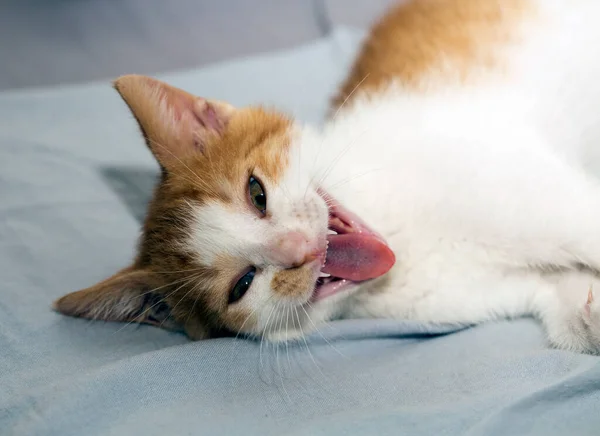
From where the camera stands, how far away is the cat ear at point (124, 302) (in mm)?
1148

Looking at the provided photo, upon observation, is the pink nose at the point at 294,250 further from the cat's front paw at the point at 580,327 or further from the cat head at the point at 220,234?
the cat's front paw at the point at 580,327

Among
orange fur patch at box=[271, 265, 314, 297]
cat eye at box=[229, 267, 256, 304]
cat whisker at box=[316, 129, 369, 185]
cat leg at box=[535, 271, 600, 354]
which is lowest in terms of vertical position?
cat eye at box=[229, 267, 256, 304]

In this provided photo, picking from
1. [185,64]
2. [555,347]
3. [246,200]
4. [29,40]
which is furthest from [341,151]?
[29,40]

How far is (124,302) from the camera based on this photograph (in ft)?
3.96

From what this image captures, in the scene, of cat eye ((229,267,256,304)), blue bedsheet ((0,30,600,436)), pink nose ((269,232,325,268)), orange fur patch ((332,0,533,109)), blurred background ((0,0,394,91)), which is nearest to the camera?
blue bedsheet ((0,30,600,436))

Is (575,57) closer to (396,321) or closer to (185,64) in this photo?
(396,321)

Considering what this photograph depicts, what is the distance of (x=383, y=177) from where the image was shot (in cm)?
123

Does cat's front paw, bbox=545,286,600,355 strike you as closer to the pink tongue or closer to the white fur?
the white fur

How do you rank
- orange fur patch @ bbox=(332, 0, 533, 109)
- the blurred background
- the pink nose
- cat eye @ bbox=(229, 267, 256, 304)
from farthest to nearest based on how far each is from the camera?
the blurred background → orange fur patch @ bbox=(332, 0, 533, 109) → cat eye @ bbox=(229, 267, 256, 304) → the pink nose

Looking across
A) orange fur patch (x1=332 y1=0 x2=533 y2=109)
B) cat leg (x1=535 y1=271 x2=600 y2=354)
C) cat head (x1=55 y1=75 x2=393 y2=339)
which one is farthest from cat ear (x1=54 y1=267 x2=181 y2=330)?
cat leg (x1=535 y1=271 x2=600 y2=354)

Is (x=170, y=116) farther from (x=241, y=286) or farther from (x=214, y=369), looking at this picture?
(x=214, y=369)

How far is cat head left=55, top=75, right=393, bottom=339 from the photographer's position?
110 centimetres

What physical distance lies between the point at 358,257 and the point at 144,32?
201 centimetres

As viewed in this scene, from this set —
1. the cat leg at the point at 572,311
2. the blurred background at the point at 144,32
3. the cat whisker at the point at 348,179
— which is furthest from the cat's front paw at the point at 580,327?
the blurred background at the point at 144,32
